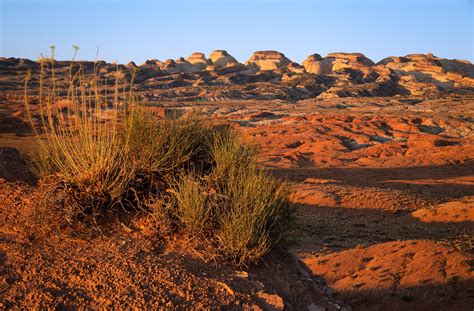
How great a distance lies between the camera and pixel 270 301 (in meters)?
3.91

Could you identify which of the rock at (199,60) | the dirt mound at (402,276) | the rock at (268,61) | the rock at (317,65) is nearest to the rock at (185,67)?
the rock at (199,60)

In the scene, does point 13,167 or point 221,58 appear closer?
point 13,167

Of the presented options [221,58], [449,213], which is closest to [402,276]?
[449,213]

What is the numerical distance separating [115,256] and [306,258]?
8766mm

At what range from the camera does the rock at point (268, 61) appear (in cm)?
11612

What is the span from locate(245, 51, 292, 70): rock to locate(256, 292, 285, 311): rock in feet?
370

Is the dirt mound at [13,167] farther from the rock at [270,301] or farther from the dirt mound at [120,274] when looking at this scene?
the rock at [270,301]

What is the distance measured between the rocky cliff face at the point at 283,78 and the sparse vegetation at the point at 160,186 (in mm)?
43809

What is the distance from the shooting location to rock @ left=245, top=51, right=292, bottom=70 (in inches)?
4572

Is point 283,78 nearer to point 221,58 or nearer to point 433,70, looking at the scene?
point 433,70

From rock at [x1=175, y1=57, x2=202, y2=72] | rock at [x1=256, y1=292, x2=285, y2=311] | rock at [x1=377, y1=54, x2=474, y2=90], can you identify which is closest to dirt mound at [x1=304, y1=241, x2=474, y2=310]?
rock at [x1=256, y1=292, x2=285, y2=311]

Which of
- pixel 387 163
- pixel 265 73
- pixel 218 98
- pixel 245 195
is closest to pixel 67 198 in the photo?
pixel 245 195

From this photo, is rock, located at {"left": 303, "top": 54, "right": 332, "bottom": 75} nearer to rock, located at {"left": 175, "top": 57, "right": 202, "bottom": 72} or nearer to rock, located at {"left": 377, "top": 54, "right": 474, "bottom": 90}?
rock, located at {"left": 377, "top": 54, "right": 474, "bottom": 90}

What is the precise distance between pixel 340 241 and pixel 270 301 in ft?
33.2
